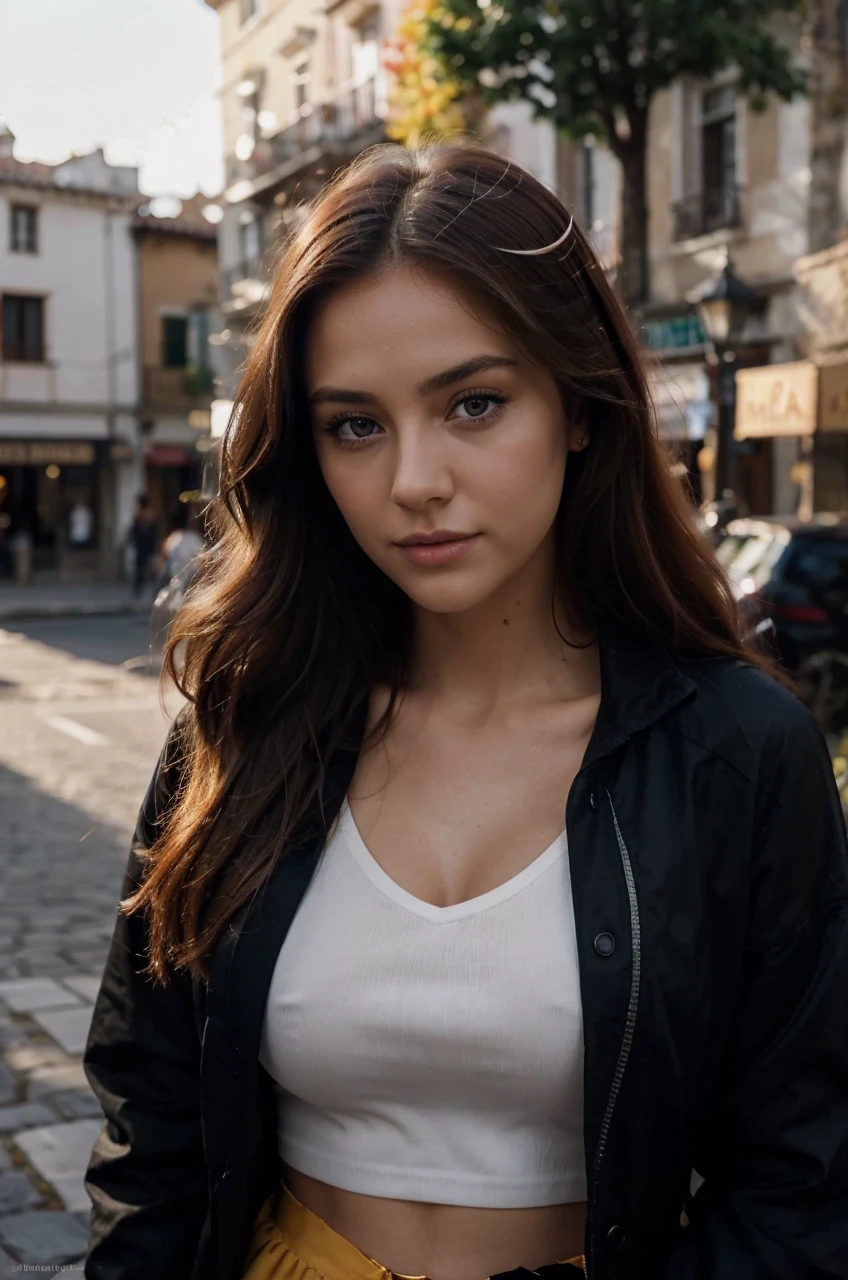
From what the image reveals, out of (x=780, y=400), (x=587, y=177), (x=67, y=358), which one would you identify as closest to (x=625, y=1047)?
(x=780, y=400)

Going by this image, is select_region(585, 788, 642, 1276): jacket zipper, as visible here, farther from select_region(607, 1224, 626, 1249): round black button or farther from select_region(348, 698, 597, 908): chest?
select_region(348, 698, 597, 908): chest

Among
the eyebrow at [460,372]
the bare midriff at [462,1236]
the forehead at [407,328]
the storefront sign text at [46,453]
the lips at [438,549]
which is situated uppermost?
the storefront sign text at [46,453]

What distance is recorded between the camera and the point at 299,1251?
1715 mm

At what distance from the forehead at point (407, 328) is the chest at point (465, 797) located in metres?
0.49

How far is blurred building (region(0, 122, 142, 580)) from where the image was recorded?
33.9 m

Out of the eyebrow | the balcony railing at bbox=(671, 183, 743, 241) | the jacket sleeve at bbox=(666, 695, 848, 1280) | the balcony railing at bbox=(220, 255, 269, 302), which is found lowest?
the jacket sleeve at bbox=(666, 695, 848, 1280)

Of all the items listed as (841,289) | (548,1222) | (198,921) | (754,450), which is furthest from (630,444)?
(754,450)

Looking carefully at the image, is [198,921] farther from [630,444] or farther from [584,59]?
[584,59]

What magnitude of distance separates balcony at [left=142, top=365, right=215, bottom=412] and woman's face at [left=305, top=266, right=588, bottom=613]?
1378 inches

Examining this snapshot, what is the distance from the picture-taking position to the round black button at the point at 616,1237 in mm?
1527

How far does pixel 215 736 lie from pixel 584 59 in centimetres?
1424

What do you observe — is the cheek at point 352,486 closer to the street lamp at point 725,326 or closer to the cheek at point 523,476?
the cheek at point 523,476

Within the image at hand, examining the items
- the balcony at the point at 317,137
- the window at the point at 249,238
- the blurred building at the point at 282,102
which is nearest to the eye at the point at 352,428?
the blurred building at the point at 282,102

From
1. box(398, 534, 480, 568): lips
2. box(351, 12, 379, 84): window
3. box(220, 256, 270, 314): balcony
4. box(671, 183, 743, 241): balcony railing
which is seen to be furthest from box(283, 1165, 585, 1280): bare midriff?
box(220, 256, 270, 314): balcony
